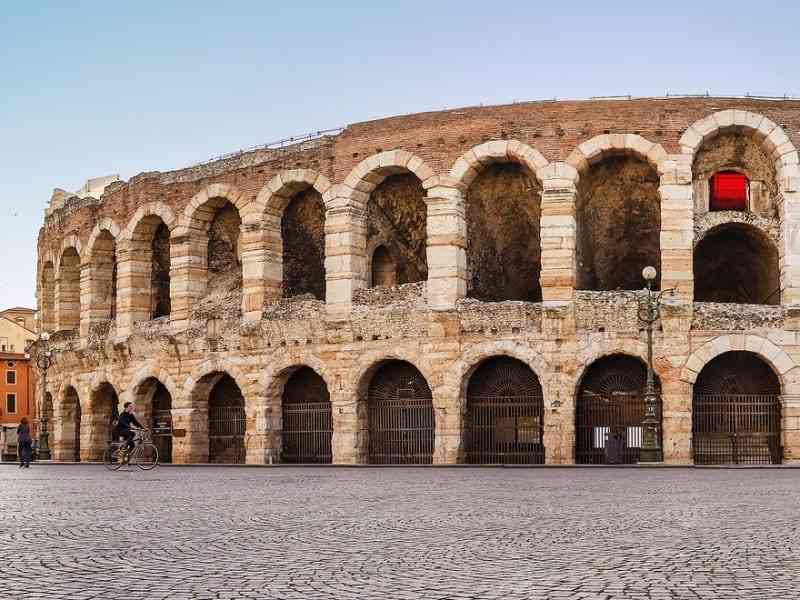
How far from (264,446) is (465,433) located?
5.80 m

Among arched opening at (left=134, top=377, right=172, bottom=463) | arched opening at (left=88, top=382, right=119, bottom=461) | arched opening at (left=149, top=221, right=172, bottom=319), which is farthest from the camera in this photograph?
arched opening at (left=88, top=382, right=119, bottom=461)

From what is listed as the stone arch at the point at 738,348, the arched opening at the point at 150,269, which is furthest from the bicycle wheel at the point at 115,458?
the stone arch at the point at 738,348

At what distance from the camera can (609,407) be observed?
2683 cm

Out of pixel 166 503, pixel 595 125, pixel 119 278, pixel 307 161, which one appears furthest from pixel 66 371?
pixel 166 503

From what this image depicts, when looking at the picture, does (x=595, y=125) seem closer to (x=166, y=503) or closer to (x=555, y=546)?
(x=166, y=503)

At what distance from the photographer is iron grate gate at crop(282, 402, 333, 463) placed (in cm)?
2962

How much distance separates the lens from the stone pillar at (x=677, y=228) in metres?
26.2

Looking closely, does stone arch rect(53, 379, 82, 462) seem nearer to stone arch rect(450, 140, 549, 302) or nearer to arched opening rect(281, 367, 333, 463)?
arched opening rect(281, 367, 333, 463)

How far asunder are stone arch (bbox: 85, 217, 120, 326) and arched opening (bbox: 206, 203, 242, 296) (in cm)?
443

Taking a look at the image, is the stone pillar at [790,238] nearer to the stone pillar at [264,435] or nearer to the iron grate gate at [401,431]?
the iron grate gate at [401,431]

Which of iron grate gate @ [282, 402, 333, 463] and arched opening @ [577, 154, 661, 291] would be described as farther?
iron grate gate @ [282, 402, 333, 463]

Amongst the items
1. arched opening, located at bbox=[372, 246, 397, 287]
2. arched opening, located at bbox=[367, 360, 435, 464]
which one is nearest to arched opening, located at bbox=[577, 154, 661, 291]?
arched opening, located at bbox=[367, 360, 435, 464]

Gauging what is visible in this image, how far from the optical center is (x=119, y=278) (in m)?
34.0

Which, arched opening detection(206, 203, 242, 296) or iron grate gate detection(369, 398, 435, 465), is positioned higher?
arched opening detection(206, 203, 242, 296)
